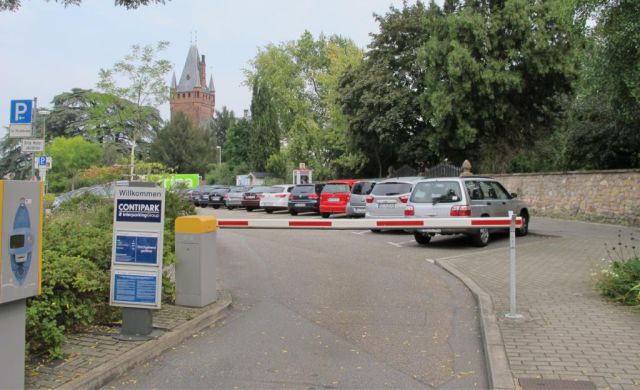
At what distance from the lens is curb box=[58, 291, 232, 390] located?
443cm

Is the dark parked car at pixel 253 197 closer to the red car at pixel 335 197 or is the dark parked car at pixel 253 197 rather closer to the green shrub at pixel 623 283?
the red car at pixel 335 197

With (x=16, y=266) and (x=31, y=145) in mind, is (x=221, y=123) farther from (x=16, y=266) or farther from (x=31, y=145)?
(x=16, y=266)

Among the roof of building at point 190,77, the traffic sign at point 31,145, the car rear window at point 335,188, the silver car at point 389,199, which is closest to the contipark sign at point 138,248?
the silver car at point 389,199

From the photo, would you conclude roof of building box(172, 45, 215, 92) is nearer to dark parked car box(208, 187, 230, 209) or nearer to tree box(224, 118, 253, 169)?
tree box(224, 118, 253, 169)

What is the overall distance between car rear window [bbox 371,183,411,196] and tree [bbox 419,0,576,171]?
11.0 meters

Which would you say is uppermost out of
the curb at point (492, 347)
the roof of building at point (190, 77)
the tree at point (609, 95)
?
the roof of building at point (190, 77)

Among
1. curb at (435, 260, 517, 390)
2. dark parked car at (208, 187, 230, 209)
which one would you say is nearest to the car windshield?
dark parked car at (208, 187, 230, 209)

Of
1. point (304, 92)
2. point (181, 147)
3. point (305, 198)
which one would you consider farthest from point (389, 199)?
point (181, 147)

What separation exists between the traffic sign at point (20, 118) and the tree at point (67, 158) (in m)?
40.6

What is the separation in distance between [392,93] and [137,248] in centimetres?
2878

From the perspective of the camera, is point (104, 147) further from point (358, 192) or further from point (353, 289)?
point (353, 289)

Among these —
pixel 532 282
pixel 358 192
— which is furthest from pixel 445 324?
pixel 358 192

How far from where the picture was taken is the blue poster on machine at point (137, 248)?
576cm

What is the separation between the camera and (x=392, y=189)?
55.1 feet
